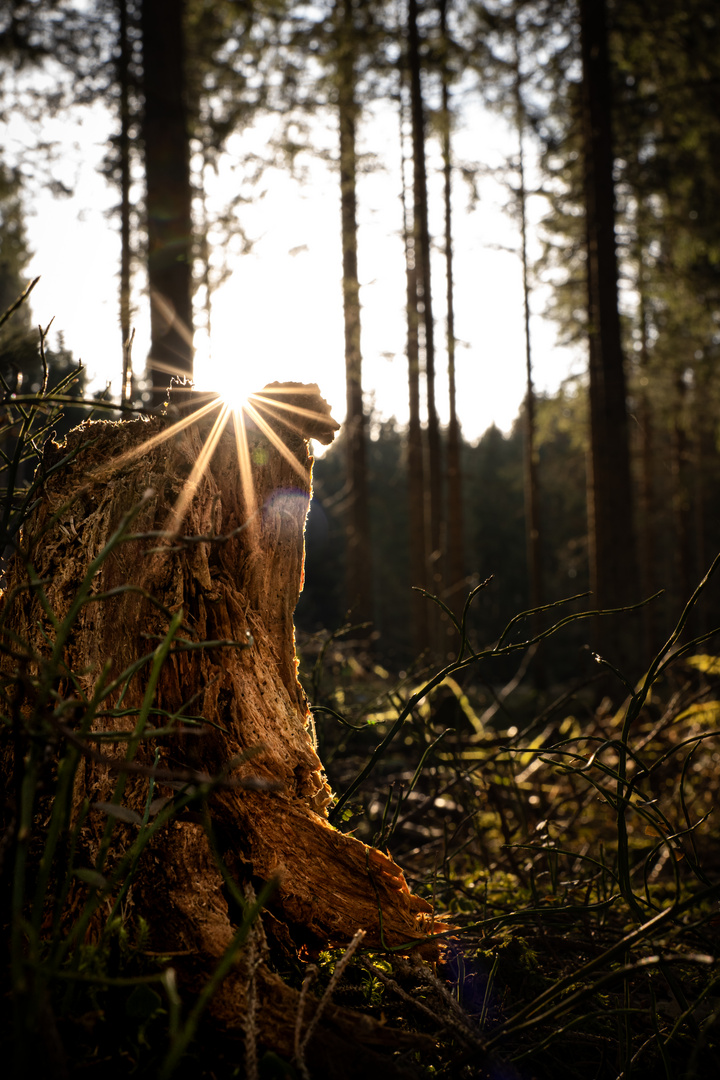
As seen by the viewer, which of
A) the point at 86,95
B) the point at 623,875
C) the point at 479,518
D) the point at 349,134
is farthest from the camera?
the point at 479,518

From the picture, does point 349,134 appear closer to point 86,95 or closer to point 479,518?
point 86,95

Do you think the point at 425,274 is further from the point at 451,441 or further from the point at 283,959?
the point at 283,959

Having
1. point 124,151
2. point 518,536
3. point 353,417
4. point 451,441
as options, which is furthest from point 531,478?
point 518,536

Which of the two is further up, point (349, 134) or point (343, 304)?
point (349, 134)

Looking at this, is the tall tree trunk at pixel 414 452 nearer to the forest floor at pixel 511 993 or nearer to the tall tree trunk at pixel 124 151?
the tall tree trunk at pixel 124 151

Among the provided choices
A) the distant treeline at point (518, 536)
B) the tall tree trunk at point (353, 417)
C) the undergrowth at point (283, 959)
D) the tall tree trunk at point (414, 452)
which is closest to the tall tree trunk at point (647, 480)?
the distant treeline at point (518, 536)

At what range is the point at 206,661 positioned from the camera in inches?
51.6

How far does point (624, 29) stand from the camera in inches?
338

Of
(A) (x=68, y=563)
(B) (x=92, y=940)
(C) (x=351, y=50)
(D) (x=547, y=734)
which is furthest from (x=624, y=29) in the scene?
(B) (x=92, y=940)

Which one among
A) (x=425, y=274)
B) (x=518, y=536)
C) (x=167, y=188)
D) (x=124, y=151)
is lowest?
(x=518, y=536)

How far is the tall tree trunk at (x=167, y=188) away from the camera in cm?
518

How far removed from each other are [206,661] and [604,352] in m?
8.39

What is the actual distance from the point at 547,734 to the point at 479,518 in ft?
120

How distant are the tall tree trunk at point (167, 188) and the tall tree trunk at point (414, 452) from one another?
7732 millimetres
